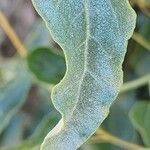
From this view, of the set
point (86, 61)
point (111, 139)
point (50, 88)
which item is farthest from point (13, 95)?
point (86, 61)

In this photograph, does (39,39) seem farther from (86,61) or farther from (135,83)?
(86,61)

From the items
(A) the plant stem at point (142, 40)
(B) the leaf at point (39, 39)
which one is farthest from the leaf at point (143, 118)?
(B) the leaf at point (39, 39)

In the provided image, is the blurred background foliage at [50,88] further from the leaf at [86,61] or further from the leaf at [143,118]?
the leaf at [86,61]

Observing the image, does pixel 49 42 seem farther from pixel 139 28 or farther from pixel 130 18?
pixel 130 18

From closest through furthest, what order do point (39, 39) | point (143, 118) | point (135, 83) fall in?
point (143, 118), point (135, 83), point (39, 39)

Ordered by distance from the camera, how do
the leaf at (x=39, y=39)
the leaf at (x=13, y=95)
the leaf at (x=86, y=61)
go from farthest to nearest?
the leaf at (x=39, y=39) < the leaf at (x=13, y=95) < the leaf at (x=86, y=61)

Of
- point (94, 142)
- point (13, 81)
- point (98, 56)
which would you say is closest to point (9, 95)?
point (13, 81)
